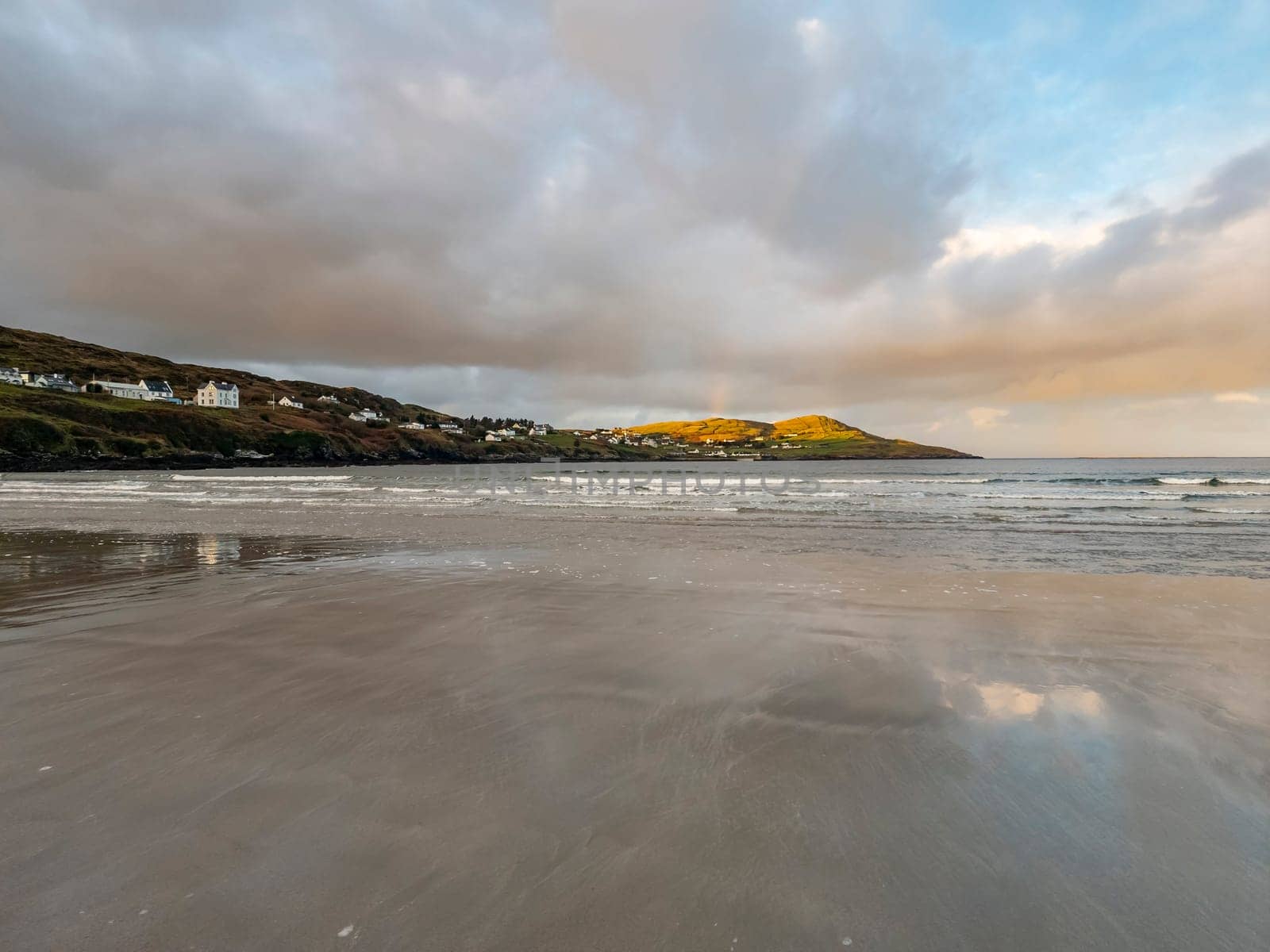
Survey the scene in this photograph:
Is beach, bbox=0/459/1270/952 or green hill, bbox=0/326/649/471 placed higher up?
green hill, bbox=0/326/649/471

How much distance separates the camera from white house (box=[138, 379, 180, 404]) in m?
144

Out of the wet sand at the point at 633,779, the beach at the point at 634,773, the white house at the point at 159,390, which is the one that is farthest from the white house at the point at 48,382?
the wet sand at the point at 633,779

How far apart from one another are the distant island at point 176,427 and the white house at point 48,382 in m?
0.37

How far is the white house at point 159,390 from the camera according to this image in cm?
14350

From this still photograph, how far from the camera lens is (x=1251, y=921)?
2629 mm

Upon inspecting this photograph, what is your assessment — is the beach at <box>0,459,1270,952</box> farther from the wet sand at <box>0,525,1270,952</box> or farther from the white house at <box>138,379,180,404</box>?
the white house at <box>138,379,180,404</box>

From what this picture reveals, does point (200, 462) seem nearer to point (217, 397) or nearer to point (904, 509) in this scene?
point (217, 397)

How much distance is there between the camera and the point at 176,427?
101688 mm

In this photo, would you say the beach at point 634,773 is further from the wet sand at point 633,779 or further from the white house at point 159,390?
the white house at point 159,390

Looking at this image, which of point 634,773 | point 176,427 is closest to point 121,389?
point 176,427

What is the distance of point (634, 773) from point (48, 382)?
17881 cm

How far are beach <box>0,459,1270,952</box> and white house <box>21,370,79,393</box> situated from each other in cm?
16228

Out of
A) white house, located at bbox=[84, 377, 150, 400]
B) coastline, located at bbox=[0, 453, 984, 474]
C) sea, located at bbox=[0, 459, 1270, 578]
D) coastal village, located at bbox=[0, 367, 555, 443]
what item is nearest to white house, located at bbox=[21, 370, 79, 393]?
coastal village, located at bbox=[0, 367, 555, 443]

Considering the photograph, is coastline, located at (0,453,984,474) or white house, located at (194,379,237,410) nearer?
coastline, located at (0,453,984,474)
